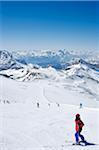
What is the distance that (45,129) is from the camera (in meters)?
21.5

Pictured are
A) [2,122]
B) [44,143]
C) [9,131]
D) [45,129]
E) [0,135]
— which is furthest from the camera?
[2,122]

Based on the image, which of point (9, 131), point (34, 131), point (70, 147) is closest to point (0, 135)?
point (9, 131)

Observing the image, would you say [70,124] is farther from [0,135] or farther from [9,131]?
[0,135]

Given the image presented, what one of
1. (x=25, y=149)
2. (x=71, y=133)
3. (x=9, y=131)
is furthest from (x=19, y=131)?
(x=25, y=149)

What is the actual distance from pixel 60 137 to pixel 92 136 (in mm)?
2743

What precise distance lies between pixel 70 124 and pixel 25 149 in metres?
10.1

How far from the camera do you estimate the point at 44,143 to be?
16859 mm

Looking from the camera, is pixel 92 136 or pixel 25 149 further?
pixel 92 136

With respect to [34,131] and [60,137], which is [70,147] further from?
[34,131]

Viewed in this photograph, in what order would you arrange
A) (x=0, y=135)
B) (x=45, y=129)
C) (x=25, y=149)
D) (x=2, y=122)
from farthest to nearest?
(x=2, y=122) → (x=45, y=129) → (x=0, y=135) → (x=25, y=149)

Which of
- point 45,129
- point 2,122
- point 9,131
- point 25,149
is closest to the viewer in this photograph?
point 25,149

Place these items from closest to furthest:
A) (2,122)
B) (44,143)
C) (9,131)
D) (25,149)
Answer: (25,149) < (44,143) < (9,131) < (2,122)

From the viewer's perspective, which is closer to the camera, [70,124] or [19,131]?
[19,131]

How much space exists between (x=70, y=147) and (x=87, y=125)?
31.2 feet
